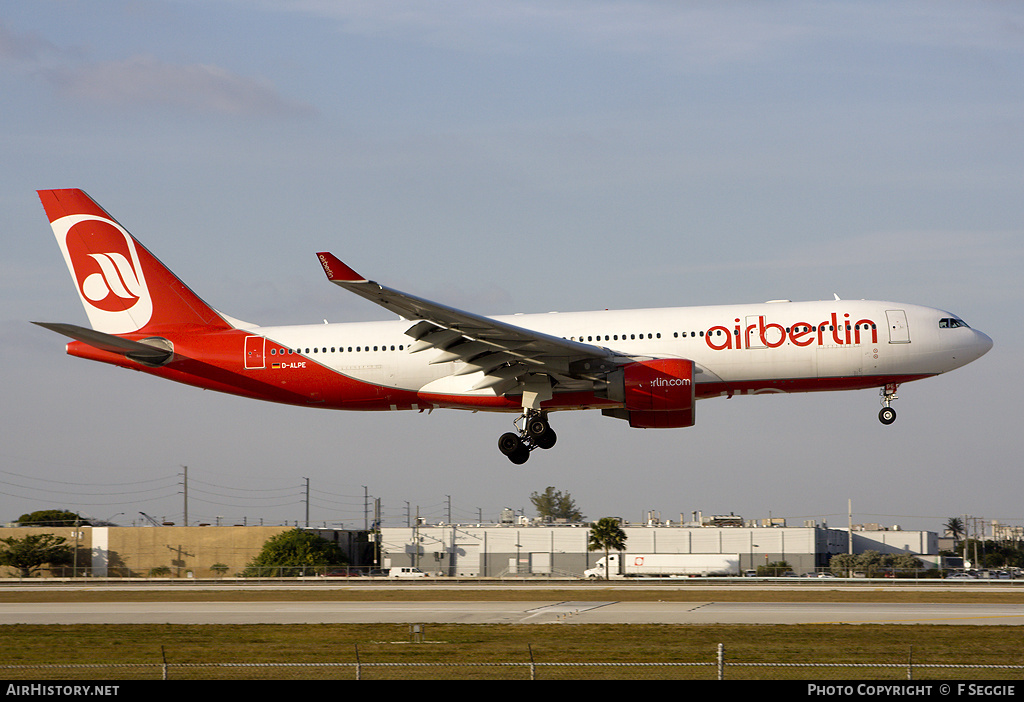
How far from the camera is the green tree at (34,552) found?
99188mm

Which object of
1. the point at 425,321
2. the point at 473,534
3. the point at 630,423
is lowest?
the point at 473,534

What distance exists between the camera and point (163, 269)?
41.7 meters

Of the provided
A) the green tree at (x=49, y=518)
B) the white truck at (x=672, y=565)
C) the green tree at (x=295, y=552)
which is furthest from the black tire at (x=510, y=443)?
the green tree at (x=49, y=518)

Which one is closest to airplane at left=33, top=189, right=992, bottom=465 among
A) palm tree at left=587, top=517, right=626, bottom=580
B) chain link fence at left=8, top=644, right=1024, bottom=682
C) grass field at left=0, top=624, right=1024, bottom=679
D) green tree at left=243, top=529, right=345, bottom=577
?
grass field at left=0, top=624, right=1024, bottom=679

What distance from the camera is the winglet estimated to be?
30141 mm

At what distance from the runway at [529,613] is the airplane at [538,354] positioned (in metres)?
6.40

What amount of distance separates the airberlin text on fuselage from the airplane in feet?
0.11

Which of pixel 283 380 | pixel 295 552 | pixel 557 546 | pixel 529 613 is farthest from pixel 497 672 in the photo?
pixel 557 546

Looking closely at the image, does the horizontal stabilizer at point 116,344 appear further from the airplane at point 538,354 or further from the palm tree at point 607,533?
the palm tree at point 607,533

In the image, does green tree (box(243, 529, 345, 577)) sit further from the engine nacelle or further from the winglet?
the winglet

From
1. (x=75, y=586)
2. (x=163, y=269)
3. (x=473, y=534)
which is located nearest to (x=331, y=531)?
(x=473, y=534)
